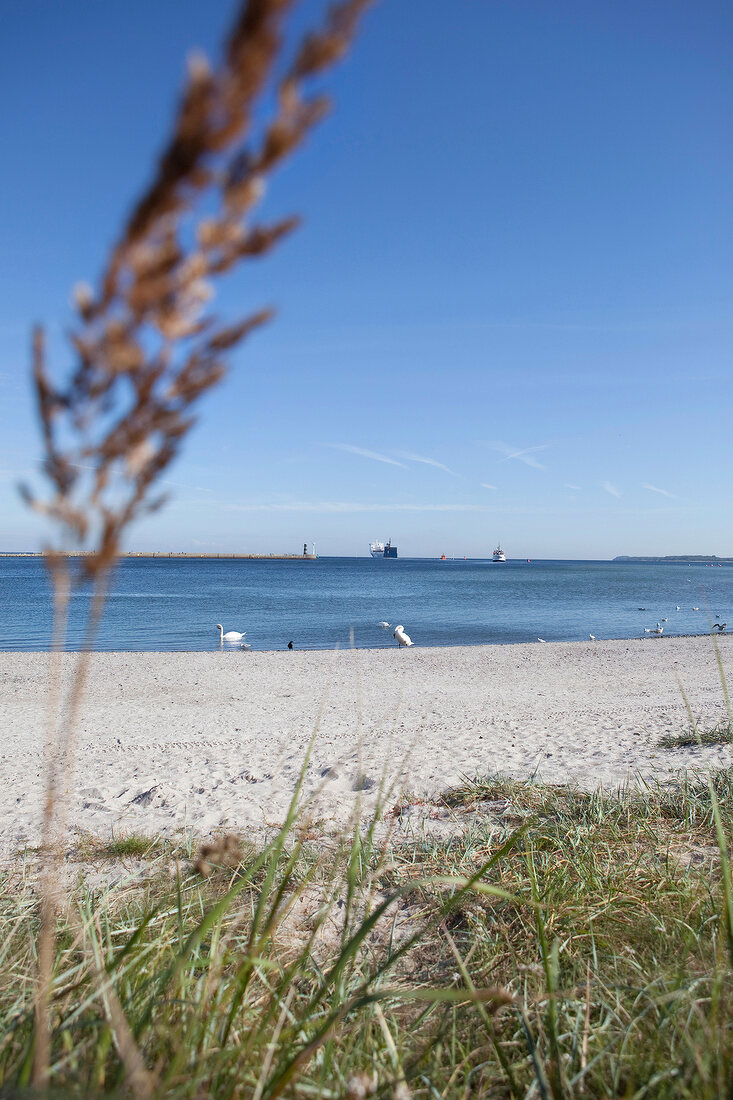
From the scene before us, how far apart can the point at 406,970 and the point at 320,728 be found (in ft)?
24.5

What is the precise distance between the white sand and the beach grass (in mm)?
535

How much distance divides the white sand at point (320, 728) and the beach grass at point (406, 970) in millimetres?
535

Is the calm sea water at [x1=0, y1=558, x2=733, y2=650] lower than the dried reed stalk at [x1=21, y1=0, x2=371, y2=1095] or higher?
lower

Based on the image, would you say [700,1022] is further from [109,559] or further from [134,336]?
[134,336]

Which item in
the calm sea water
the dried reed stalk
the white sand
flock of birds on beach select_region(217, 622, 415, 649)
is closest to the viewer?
the dried reed stalk

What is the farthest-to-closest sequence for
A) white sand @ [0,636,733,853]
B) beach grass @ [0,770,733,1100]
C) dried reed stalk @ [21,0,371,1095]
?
white sand @ [0,636,733,853] → beach grass @ [0,770,733,1100] → dried reed stalk @ [21,0,371,1095]

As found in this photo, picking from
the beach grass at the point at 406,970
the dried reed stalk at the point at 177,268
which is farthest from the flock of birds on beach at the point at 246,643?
the dried reed stalk at the point at 177,268

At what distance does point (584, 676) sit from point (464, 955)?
617 inches

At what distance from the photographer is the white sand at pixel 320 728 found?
5957 mm

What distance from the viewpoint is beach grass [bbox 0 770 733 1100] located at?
140 cm

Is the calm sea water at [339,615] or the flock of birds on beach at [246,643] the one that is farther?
the calm sea water at [339,615]

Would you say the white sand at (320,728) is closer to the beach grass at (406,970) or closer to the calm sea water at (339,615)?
the beach grass at (406,970)

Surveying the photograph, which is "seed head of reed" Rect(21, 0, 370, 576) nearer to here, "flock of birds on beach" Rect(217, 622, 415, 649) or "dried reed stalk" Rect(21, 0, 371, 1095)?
"dried reed stalk" Rect(21, 0, 371, 1095)

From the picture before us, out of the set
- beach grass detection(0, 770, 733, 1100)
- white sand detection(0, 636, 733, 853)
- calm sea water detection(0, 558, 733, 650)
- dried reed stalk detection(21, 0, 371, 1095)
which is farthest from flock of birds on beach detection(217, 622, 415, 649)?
dried reed stalk detection(21, 0, 371, 1095)
